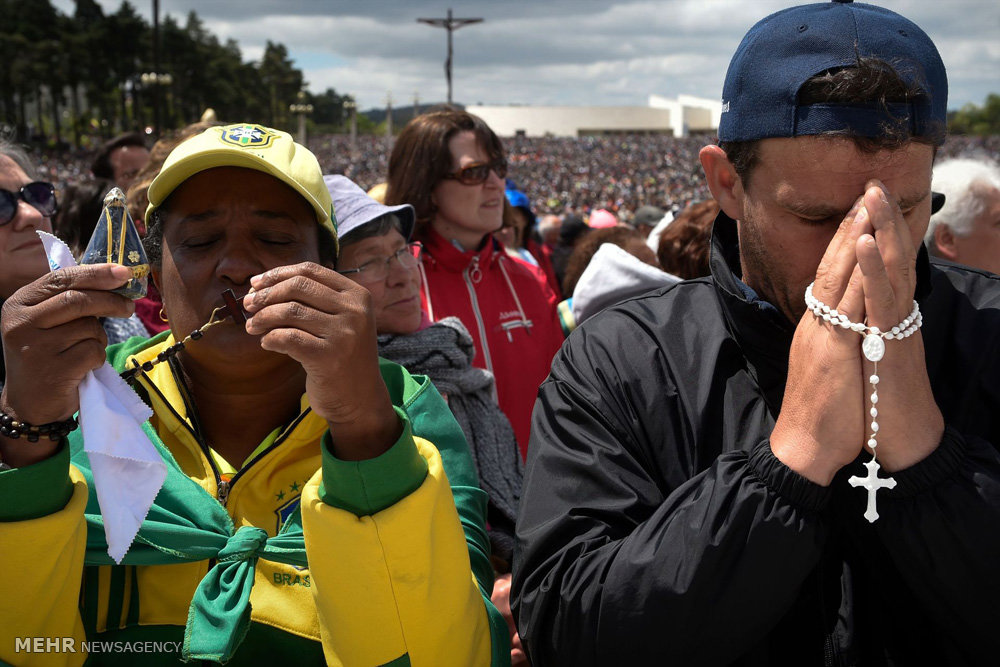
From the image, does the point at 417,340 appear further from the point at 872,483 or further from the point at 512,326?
the point at 872,483

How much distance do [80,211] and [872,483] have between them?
448cm

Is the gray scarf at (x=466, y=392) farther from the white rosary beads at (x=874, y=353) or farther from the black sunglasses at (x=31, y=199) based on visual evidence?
the white rosary beads at (x=874, y=353)

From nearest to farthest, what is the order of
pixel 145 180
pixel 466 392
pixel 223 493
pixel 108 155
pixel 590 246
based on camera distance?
pixel 223 493 → pixel 466 392 → pixel 145 180 → pixel 590 246 → pixel 108 155

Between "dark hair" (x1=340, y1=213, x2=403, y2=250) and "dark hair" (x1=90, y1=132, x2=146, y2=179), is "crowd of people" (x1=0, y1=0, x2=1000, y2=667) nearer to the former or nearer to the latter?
"dark hair" (x1=340, y1=213, x2=403, y2=250)

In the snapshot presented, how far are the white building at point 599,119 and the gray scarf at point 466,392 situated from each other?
107810 mm

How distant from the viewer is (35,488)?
159 cm

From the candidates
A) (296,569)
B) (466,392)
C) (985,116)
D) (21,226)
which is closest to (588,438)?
(296,569)

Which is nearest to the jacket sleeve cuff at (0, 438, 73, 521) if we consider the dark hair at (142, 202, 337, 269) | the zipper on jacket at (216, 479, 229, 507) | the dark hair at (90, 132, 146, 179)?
the zipper on jacket at (216, 479, 229, 507)

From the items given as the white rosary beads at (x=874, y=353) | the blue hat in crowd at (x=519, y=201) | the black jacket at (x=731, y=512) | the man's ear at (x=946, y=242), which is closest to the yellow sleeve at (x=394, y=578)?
the black jacket at (x=731, y=512)

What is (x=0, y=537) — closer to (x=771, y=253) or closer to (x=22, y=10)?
(x=771, y=253)

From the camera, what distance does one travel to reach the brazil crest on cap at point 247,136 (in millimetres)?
1897

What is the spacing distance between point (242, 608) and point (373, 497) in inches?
14.6

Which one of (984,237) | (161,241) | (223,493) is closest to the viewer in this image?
(223,493)

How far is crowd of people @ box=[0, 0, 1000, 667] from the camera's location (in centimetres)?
138
